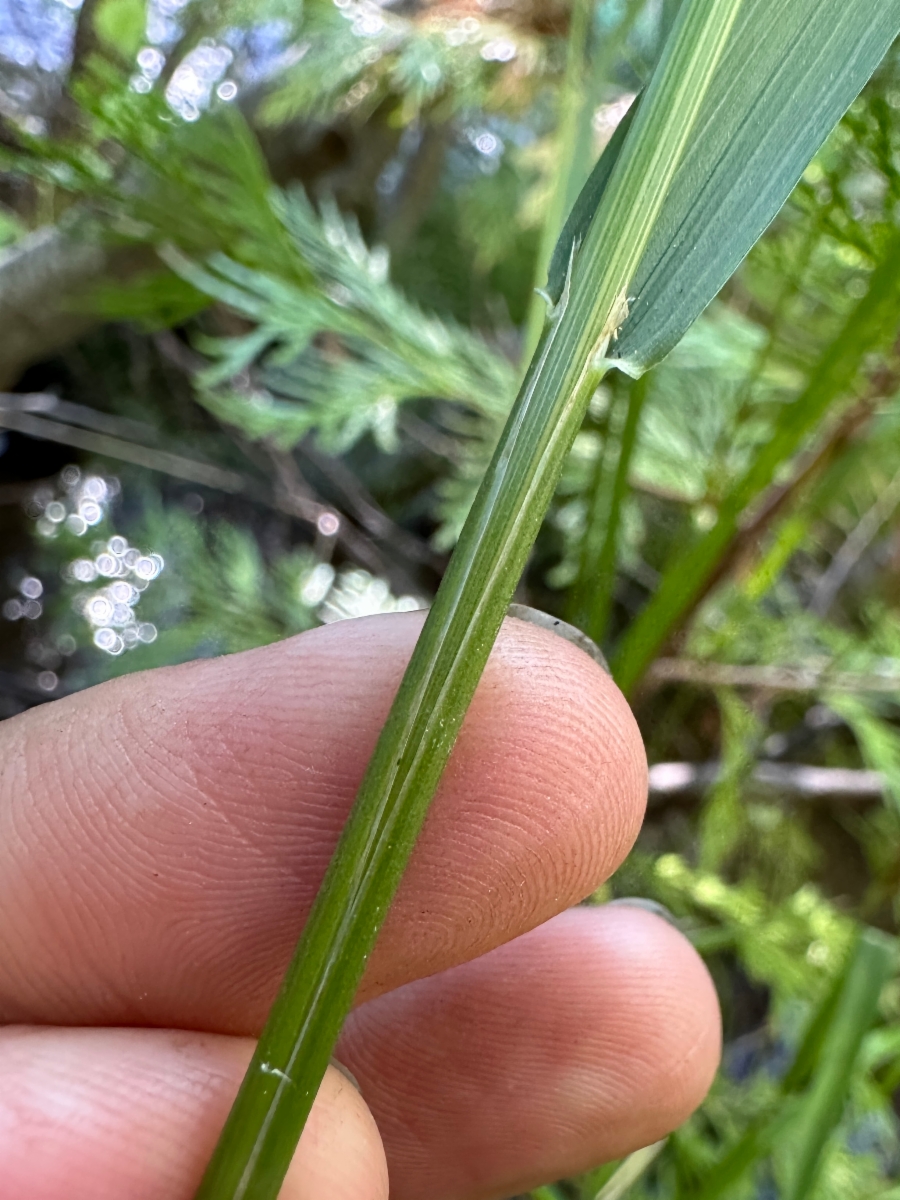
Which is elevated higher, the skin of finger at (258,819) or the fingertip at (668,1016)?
the skin of finger at (258,819)

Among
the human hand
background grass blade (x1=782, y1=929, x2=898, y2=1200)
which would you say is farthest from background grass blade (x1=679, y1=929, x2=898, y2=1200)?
the human hand

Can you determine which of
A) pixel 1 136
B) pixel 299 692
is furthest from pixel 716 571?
pixel 1 136

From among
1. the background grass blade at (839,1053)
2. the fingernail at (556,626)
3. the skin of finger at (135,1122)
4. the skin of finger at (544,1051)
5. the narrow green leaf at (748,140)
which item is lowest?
the skin of finger at (544,1051)

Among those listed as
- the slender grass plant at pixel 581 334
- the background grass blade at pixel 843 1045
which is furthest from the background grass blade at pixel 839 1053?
the slender grass plant at pixel 581 334

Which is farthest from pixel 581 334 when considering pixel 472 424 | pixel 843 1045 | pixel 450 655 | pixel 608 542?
pixel 472 424

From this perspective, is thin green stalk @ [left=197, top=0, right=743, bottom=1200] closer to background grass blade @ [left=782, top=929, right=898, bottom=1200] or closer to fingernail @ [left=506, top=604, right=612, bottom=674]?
fingernail @ [left=506, top=604, right=612, bottom=674]

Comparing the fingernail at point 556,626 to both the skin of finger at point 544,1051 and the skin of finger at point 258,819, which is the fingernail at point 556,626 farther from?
the skin of finger at point 544,1051

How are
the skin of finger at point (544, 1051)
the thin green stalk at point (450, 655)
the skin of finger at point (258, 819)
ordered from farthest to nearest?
the skin of finger at point (544, 1051)
the skin of finger at point (258, 819)
the thin green stalk at point (450, 655)

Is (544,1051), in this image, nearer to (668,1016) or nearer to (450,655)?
(668,1016)
